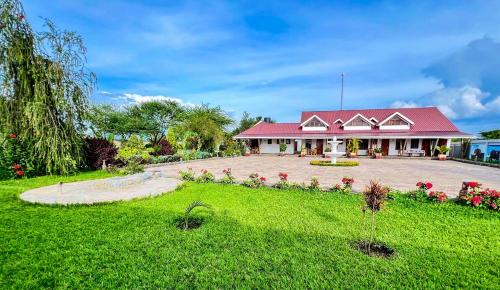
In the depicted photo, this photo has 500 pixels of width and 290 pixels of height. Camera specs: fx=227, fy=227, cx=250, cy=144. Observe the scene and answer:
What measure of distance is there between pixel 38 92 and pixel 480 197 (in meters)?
15.7

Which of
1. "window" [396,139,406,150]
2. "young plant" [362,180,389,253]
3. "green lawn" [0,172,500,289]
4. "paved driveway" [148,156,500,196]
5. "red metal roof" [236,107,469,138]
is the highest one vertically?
"red metal roof" [236,107,469,138]

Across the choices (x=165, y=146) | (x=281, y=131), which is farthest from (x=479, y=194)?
(x=281, y=131)

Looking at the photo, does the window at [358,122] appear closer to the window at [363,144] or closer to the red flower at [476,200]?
the window at [363,144]

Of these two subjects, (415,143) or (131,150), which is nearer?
(131,150)

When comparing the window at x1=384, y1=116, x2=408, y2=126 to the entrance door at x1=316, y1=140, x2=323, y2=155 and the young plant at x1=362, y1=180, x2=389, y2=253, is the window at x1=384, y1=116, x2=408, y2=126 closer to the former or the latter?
the entrance door at x1=316, y1=140, x2=323, y2=155

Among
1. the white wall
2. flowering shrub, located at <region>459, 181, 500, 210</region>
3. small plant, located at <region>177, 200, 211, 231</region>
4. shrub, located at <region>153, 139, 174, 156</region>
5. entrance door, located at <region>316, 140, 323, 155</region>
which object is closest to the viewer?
small plant, located at <region>177, 200, 211, 231</region>

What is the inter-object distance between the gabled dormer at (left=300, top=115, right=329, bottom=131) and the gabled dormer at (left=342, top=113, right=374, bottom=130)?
2349 mm

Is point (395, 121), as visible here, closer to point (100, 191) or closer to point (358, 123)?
point (358, 123)

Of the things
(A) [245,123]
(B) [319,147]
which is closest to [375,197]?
(B) [319,147]

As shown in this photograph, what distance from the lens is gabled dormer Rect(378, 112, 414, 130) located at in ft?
82.5

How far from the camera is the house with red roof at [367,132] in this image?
77.7ft

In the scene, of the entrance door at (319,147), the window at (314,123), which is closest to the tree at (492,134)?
the window at (314,123)

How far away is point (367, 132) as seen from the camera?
83.3 ft

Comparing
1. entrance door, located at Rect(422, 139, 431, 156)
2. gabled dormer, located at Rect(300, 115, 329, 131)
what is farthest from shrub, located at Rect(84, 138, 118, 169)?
entrance door, located at Rect(422, 139, 431, 156)
